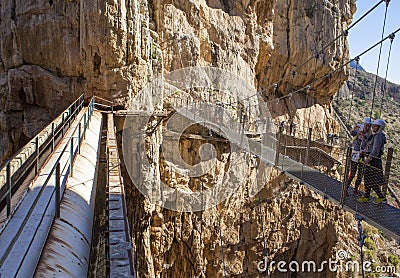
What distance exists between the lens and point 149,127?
778 cm

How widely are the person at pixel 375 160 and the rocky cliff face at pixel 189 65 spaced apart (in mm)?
5033

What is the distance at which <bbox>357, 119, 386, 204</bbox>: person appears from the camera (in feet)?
12.2

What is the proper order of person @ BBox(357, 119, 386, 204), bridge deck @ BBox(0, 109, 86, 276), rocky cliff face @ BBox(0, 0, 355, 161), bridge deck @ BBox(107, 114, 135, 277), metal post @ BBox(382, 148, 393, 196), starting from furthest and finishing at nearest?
rocky cliff face @ BBox(0, 0, 355, 161)
person @ BBox(357, 119, 386, 204)
metal post @ BBox(382, 148, 393, 196)
bridge deck @ BBox(107, 114, 135, 277)
bridge deck @ BBox(0, 109, 86, 276)

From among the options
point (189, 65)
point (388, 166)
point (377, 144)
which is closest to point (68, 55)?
point (189, 65)

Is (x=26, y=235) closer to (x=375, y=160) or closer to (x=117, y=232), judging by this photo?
(x=117, y=232)

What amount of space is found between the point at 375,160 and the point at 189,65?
730 cm

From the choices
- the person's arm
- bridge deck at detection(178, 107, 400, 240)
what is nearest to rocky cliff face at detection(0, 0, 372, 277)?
bridge deck at detection(178, 107, 400, 240)

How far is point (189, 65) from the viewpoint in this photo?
33.9 ft

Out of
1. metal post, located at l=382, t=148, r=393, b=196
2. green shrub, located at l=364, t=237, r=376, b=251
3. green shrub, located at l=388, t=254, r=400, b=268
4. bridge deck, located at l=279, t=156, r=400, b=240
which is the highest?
metal post, located at l=382, t=148, r=393, b=196

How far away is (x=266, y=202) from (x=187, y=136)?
525 cm

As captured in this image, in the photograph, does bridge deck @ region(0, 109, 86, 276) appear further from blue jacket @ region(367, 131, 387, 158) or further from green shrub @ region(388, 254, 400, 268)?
green shrub @ region(388, 254, 400, 268)

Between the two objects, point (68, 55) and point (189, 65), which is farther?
point (189, 65)

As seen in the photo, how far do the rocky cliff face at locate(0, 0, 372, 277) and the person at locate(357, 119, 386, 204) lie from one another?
5033 millimetres

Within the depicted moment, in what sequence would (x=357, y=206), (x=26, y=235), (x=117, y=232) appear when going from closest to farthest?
(x=26, y=235), (x=117, y=232), (x=357, y=206)
